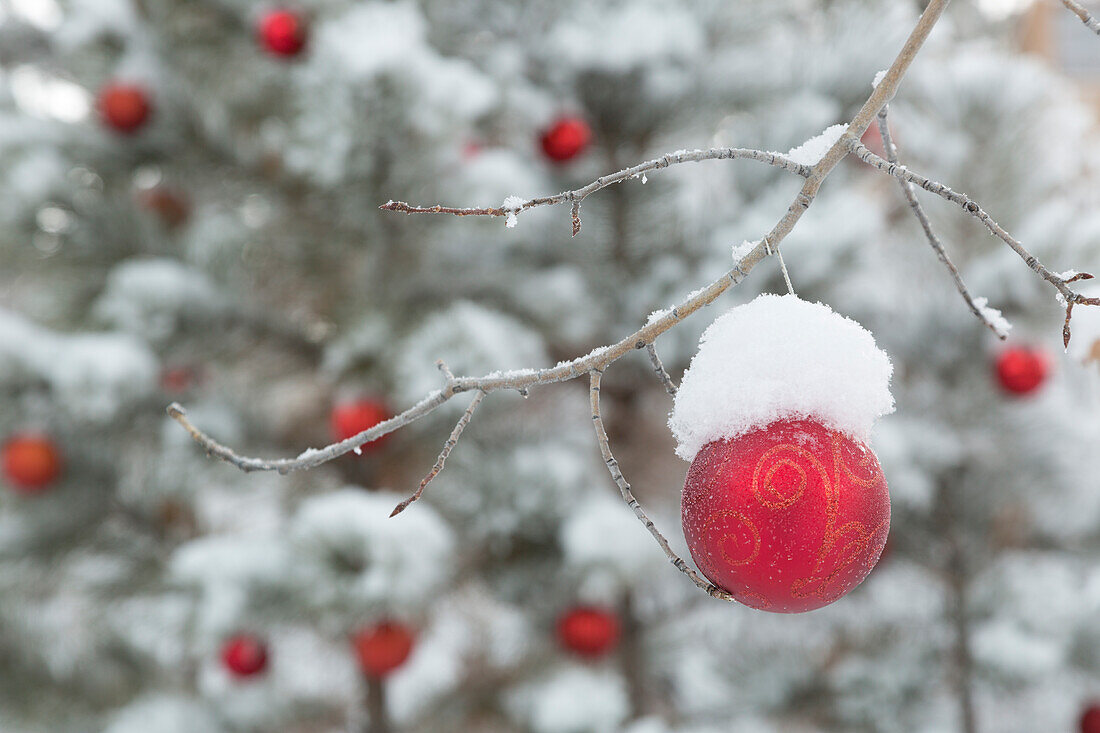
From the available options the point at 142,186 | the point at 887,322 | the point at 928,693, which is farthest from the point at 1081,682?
the point at 142,186

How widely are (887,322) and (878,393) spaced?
1008 mm

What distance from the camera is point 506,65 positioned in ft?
3.87

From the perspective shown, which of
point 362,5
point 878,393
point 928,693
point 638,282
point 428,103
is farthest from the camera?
point 928,693

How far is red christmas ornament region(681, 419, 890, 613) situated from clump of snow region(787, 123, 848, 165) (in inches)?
3.6

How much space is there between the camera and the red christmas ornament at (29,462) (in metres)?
1.07

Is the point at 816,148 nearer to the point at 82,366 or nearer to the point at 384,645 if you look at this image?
the point at 384,645

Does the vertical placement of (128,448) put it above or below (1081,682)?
below

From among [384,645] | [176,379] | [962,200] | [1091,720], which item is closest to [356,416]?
[384,645]

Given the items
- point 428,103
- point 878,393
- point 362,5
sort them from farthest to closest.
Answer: point 362,5 < point 428,103 < point 878,393

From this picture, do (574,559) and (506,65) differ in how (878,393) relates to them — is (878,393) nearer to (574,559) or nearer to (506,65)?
(574,559)

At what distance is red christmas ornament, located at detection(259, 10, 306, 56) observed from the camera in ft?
3.25

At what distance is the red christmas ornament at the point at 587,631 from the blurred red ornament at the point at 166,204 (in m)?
0.81

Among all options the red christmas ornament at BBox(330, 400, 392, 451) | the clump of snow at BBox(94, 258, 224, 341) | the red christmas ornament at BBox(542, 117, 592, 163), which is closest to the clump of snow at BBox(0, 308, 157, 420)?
the clump of snow at BBox(94, 258, 224, 341)

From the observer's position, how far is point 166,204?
4.24 ft
